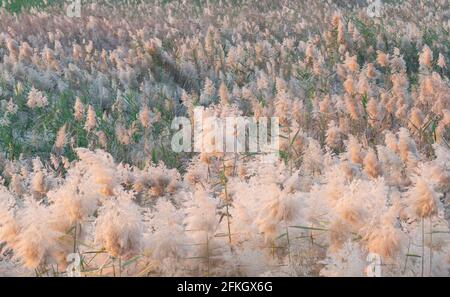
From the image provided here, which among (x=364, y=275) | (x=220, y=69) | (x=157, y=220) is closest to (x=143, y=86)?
(x=220, y=69)

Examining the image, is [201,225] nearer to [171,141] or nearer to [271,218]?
[271,218]

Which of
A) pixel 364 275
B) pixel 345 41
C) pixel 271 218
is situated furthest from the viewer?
pixel 345 41

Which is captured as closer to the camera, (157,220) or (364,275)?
(364,275)

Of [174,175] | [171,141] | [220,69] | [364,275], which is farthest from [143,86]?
[364,275]

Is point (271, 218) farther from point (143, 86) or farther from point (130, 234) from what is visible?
point (143, 86)

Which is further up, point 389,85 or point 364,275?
point 389,85

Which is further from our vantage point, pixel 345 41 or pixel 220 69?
pixel 345 41

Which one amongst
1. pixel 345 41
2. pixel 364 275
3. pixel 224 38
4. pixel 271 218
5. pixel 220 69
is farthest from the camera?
pixel 224 38

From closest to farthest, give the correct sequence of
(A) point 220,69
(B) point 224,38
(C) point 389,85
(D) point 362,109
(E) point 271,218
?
1. (E) point 271,218
2. (D) point 362,109
3. (C) point 389,85
4. (A) point 220,69
5. (B) point 224,38
